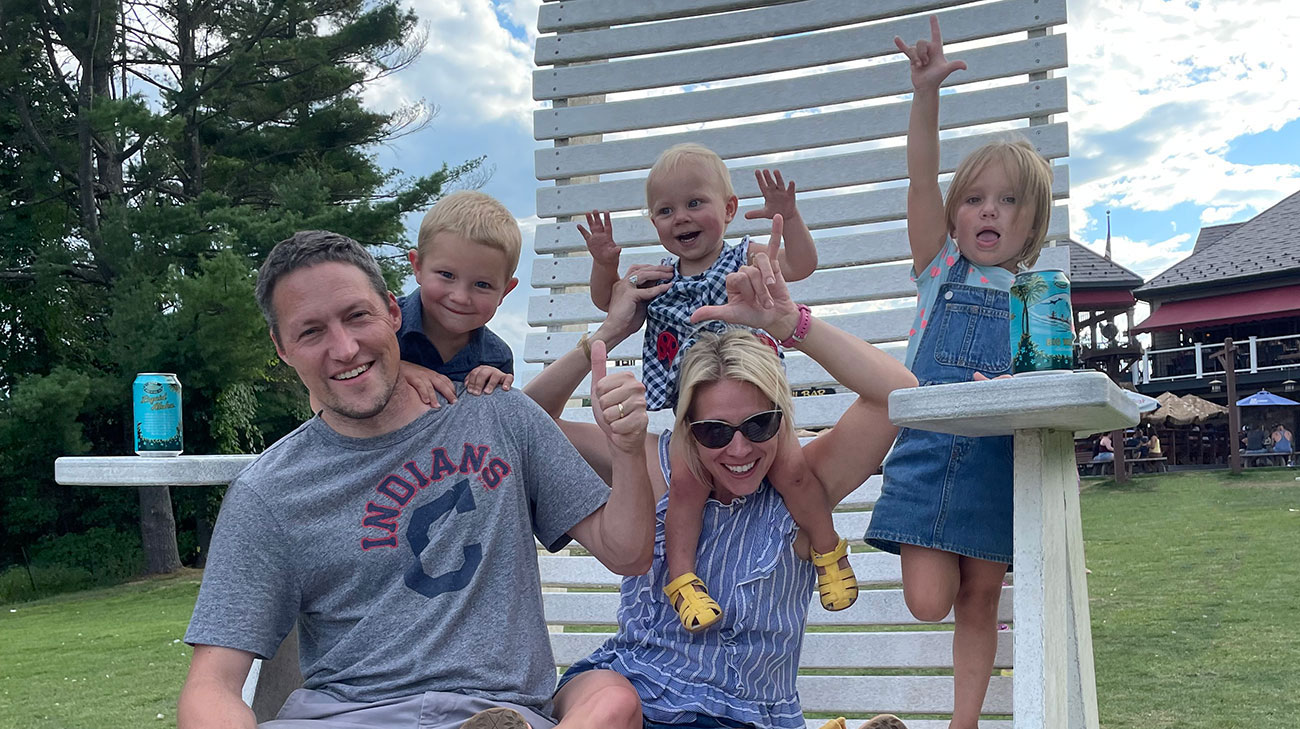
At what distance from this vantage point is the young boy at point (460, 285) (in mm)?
2145

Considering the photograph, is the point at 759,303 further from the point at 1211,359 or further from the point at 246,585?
the point at 1211,359

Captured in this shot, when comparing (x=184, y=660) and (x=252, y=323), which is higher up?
(x=252, y=323)

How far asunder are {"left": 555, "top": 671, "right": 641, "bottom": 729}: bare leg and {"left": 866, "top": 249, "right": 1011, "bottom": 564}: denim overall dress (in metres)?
0.69

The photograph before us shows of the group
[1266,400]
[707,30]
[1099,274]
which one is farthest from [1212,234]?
[707,30]

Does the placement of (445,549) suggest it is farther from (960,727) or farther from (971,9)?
(971,9)

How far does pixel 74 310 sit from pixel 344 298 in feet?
54.3

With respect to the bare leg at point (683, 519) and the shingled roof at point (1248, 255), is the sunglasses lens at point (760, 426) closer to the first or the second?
the bare leg at point (683, 519)

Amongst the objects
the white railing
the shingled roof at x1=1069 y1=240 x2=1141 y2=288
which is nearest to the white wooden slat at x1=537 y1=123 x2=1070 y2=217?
the white railing

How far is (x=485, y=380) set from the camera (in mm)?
2004

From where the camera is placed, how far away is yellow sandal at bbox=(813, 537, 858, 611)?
1956 millimetres

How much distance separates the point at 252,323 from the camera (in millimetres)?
13781

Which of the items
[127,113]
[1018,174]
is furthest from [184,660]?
[127,113]

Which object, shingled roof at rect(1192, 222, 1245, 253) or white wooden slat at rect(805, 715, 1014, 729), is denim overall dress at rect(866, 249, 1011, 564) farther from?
shingled roof at rect(1192, 222, 1245, 253)

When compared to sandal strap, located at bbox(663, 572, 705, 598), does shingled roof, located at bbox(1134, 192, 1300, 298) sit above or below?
→ above
